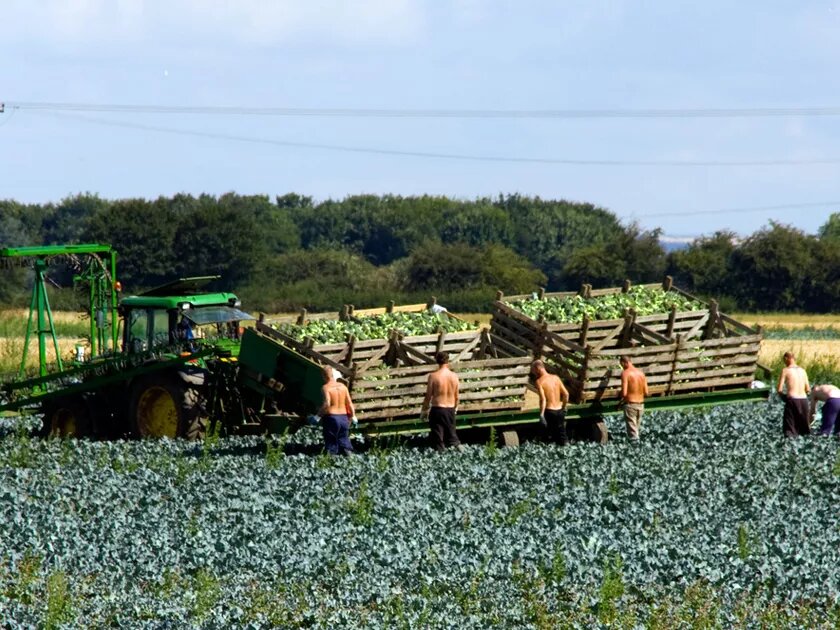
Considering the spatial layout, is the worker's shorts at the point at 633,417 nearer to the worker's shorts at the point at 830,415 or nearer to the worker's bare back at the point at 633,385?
the worker's bare back at the point at 633,385

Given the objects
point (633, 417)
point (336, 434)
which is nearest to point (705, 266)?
point (633, 417)

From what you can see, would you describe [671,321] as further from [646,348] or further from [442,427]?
[442,427]

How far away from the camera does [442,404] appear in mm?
20156

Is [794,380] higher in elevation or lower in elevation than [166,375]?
lower

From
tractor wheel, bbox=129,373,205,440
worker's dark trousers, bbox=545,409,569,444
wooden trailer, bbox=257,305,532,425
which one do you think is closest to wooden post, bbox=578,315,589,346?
wooden trailer, bbox=257,305,532,425

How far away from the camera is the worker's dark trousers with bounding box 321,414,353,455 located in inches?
774

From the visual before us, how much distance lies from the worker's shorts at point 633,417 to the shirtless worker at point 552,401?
100 cm

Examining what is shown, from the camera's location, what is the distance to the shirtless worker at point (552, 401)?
819 inches

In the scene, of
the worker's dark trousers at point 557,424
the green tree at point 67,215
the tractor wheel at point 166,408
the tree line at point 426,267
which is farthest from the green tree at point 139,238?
the worker's dark trousers at point 557,424

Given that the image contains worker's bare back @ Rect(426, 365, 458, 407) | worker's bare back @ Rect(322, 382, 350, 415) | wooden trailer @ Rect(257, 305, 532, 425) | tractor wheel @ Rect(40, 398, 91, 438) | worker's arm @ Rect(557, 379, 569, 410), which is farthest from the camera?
tractor wheel @ Rect(40, 398, 91, 438)

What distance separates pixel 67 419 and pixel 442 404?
7.24 meters

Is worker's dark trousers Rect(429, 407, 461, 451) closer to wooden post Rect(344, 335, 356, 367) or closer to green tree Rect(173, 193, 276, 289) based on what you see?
wooden post Rect(344, 335, 356, 367)

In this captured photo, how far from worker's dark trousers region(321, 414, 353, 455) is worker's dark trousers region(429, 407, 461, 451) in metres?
1.18

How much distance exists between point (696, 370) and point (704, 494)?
5.57m
